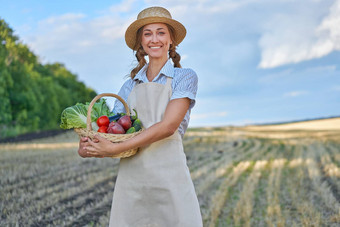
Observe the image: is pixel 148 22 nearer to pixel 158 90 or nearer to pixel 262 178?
pixel 158 90

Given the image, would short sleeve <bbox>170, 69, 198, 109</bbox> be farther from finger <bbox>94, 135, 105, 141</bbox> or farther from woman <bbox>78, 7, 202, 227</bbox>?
finger <bbox>94, 135, 105, 141</bbox>

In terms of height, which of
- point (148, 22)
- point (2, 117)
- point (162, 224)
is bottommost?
point (162, 224)

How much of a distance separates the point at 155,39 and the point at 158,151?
2.68ft

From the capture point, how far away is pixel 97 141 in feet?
8.61

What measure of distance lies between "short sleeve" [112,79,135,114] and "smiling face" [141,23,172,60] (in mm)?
307

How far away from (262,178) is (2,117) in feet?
77.8

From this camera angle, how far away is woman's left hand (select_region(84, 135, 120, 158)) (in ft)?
8.50

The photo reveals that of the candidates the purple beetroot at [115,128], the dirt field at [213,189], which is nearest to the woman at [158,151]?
the purple beetroot at [115,128]

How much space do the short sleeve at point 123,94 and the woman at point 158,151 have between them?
12 cm

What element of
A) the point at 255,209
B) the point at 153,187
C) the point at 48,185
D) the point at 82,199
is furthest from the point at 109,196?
the point at 153,187

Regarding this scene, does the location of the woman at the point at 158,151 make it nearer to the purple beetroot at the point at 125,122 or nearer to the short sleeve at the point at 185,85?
the short sleeve at the point at 185,85

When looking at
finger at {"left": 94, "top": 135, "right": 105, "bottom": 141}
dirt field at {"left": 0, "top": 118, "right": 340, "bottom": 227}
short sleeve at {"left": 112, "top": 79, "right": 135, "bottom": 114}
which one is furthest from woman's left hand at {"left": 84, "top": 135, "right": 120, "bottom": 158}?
dirt field at {"left": 0, "top": 118, "right": 340, "bottom": 227}

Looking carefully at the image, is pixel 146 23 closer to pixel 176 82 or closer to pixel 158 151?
pixel 176 82

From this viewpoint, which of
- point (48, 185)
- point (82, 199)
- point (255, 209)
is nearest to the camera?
point (255, 209)
